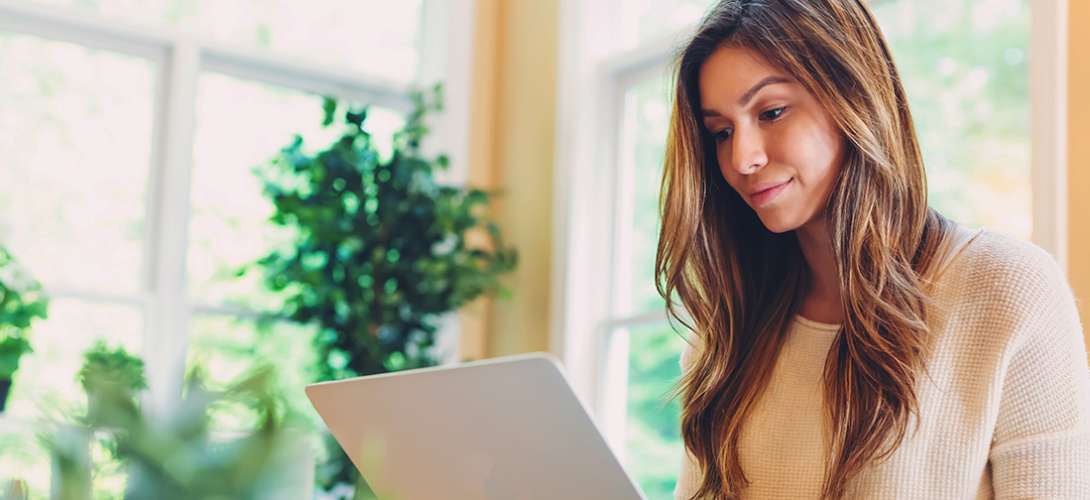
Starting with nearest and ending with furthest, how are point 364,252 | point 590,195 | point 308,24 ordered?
point 364,252 → point 590,195 → point 308,24

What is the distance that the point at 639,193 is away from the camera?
3.50 m

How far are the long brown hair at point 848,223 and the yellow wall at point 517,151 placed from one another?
76.4 inches

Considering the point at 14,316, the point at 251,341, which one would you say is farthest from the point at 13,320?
the point at 251,341

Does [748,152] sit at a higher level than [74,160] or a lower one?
lower

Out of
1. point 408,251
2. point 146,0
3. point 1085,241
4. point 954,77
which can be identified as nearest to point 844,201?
point 1085,241

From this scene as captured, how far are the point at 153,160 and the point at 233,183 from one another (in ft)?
0.75

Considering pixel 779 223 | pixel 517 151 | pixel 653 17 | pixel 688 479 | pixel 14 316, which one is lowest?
pixel 688 479

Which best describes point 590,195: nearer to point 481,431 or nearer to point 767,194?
point 767,194

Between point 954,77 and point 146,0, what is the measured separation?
7.18ft

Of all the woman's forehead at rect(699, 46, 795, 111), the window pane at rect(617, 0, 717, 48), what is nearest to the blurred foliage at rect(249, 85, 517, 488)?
the window pane at rect(617, 0, 717, 48)

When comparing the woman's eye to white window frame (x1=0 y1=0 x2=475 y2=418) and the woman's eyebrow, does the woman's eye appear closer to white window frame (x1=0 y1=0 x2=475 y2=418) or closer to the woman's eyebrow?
the woman's eyebrow

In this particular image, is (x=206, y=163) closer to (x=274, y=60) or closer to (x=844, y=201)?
(x=274, y=60)

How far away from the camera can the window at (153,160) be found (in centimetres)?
327

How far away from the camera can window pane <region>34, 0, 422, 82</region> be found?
3.50m
